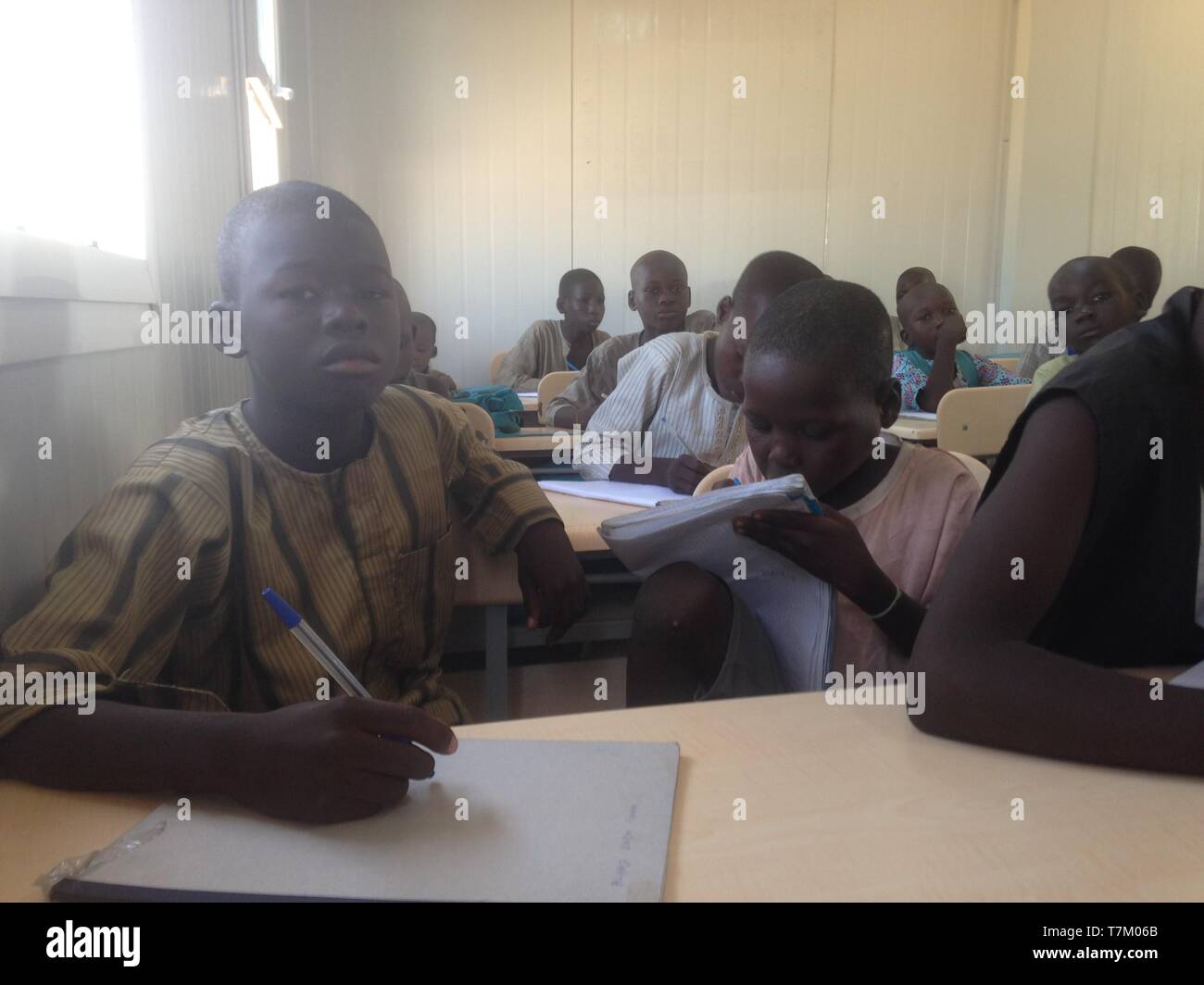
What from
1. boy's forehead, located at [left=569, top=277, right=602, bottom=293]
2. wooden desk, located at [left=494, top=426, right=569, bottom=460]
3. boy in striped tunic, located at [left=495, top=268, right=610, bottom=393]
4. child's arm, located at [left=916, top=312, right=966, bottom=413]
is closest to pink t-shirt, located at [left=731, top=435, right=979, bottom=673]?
wooden desk, located at [left=494, top=426, right=569, bottom=460]

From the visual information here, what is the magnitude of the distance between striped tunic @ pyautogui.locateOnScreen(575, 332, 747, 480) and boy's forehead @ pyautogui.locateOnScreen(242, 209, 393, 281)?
1.22 m

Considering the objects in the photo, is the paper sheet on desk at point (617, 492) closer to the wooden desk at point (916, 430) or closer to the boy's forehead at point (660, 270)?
the wooden desk at point (916, 430)

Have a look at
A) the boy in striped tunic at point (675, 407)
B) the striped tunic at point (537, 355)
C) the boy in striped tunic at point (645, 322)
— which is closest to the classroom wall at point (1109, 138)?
the boy in striped tunic at point (645, 322)

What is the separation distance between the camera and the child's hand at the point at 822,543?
1006 mm

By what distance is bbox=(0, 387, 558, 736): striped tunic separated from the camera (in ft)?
2.47

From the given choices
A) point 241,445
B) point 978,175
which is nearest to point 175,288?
point 241,445

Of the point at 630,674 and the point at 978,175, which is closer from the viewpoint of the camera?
the point at 630,674

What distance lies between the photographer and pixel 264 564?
1009mm

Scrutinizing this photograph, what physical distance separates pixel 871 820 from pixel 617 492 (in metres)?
1.30

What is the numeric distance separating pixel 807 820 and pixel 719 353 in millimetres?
1570

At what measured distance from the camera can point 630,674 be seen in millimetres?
1144

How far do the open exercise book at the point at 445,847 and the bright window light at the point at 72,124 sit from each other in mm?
646

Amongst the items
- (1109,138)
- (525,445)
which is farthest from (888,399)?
(1109,138)
